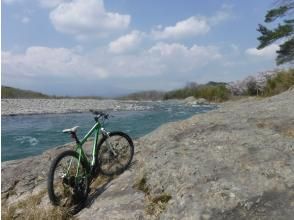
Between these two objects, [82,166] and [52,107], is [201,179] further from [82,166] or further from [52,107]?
[52,107]

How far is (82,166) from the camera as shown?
6.25m

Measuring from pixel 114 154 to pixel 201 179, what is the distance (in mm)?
2300

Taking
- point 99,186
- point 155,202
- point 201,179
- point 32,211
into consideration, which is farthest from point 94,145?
point 201,179

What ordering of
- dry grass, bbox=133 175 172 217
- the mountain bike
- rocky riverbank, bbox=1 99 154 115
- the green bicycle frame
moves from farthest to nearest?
1. rocky riverbank, bbox=1 99 154 115
2. the green bicycle frame
3. the mountain bike
4. dry grass, bbox=133 175 172 217

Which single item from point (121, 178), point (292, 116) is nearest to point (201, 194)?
point (121, 178)

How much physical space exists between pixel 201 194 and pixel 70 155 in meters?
2.15

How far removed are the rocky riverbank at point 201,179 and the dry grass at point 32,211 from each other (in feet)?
0.07

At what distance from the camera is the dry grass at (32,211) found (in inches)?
215

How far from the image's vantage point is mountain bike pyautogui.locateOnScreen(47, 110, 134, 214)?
5.83 metres

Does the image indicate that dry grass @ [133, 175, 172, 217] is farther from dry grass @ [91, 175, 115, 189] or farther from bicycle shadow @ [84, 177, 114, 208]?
dry grass @ [91, 175, 115, 189]

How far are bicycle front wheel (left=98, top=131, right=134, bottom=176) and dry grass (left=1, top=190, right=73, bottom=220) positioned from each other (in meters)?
1.09

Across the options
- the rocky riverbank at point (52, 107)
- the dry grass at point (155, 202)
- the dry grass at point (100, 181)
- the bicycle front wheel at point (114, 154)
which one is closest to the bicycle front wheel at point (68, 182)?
the dry grass at point (100, 181)

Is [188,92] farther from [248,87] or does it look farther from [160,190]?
[160,190]

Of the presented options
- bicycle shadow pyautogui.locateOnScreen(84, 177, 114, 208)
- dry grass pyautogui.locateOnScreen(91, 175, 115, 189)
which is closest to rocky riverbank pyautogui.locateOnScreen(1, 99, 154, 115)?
dry grass pyautogui.locateOnScreen(91, 175, 115, 189)
